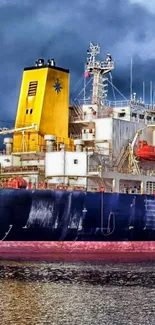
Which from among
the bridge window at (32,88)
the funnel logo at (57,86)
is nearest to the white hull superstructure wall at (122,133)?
the funnel logo at (57,86)

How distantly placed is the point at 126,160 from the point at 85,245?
22.9 feet

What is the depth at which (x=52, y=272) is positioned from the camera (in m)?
30.5

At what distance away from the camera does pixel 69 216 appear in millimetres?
37688

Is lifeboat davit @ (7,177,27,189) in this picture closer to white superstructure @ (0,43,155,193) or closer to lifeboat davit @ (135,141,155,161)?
white superstructure @ (0,43,155,193)

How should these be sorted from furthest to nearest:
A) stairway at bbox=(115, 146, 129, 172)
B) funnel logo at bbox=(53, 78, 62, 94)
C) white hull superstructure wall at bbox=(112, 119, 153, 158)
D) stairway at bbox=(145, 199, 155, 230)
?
funnel logo at bbox=(53, 78, 62, 94)
white hull superstructure wall at bbox=(112, 119, 153, 158)
stairway at bbox=(115, 146, 129, 172)
stairway at bbox=(145, 199, 155, 230)

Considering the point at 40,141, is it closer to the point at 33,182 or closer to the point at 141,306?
the point at 33,182

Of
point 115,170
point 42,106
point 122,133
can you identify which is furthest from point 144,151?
point 42,106

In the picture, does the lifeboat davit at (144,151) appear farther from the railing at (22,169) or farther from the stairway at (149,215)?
the railing at (22,169)

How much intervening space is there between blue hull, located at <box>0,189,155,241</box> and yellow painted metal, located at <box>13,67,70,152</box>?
15.2 feet

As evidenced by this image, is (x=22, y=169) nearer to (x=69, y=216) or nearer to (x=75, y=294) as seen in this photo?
(x=69, y=216)

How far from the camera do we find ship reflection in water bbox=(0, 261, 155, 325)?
20781mm

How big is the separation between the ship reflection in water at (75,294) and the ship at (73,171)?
4.34 m

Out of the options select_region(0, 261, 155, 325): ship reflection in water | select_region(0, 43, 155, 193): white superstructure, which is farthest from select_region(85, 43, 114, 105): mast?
select_region(0, 261, 155, 325): ship reflection in water

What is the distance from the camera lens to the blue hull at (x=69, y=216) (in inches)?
1443
